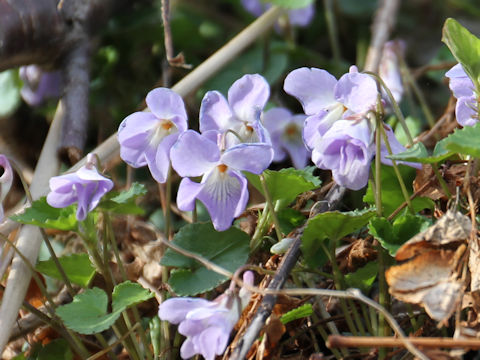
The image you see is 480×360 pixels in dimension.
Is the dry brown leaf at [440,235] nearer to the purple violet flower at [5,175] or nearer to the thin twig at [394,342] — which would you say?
the thin twig at [394,342]

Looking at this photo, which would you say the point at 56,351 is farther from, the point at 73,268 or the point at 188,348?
the point at 188,348

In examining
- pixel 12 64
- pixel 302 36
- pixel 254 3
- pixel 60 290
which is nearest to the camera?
pixel 60 290

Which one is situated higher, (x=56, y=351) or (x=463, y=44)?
(x=463, y=44)

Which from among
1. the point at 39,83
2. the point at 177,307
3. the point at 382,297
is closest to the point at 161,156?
the point at 177,307

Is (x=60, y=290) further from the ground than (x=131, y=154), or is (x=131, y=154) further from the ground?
(x=131, y=154)

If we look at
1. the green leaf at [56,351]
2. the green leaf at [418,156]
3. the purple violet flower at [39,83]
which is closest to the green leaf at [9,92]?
the purple violet flower at [39,83]

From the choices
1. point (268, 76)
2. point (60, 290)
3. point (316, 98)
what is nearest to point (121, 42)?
point (268, 76)

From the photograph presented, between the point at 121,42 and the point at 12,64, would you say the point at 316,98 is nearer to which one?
the point at 12,64
